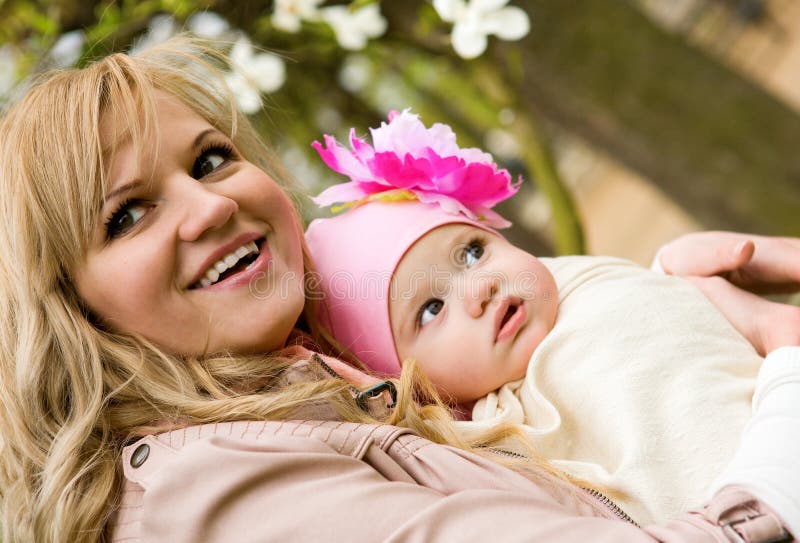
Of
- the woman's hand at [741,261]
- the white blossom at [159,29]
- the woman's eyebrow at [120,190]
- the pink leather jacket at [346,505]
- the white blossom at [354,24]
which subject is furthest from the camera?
the white blossom at [354,24]

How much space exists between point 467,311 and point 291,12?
4.24ft

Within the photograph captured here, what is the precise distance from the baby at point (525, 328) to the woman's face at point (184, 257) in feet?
0.73

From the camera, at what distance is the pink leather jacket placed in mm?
1141

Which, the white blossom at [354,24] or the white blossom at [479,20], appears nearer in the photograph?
the white blossom at [479,20]

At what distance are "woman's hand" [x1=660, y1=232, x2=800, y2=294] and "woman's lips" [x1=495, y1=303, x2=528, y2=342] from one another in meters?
0.47

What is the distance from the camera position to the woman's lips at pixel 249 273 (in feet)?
4.89

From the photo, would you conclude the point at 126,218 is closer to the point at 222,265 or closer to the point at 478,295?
the point at 222,265

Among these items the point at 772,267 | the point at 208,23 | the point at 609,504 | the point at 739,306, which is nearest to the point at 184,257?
the point at 609,504

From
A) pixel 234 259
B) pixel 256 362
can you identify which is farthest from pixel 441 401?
pixel 234 259

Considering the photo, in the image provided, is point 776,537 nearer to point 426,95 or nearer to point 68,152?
point 68,152

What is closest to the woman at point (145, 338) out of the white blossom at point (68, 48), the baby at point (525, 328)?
the baby at point (525, 328)

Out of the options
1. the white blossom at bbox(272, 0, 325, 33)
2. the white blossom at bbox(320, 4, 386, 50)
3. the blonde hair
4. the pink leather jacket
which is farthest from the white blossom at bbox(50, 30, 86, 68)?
the pink leather jacket

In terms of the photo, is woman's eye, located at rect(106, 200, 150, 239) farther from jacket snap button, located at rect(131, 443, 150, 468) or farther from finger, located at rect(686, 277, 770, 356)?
finger, located at rect(686, 277, 770, 356)

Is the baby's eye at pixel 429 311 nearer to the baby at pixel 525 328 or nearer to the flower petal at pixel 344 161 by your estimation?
the baby at pixel 525 328
